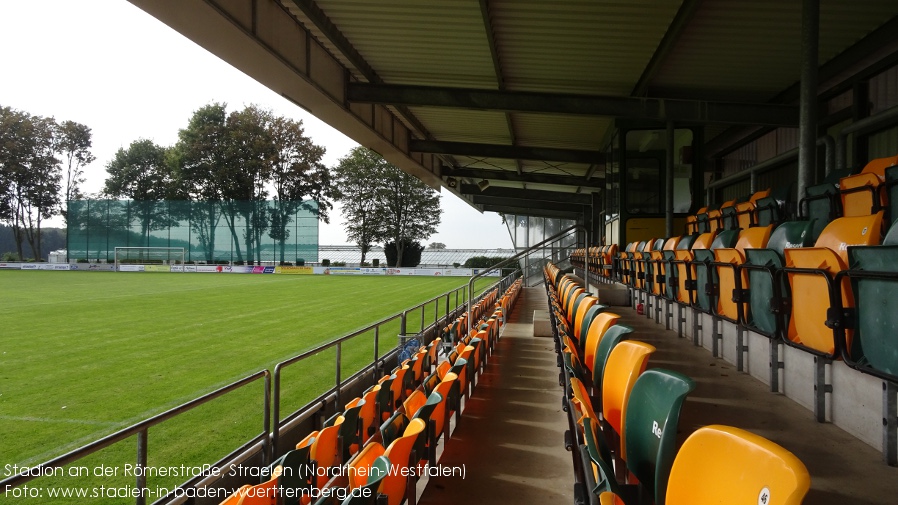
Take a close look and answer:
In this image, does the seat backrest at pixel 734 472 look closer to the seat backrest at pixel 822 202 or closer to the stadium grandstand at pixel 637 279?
the stadium grandstand at pixel 637 279

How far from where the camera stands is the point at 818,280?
90.5 inches

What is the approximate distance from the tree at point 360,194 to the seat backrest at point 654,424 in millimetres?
38643

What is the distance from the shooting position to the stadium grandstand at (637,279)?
1.83 metres

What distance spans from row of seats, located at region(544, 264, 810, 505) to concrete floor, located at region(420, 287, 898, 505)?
433 mm

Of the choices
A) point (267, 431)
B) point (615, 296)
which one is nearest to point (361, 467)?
point (267, 431)

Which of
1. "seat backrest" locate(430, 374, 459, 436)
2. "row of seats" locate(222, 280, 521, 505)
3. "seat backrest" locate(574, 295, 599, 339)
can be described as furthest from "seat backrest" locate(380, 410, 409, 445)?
"seat backrest" locate(574, 295, 599, 339)

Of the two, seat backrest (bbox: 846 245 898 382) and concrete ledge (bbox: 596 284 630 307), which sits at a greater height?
seat backrest (bbox: 846 245 898 382)

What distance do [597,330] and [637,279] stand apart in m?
3.26

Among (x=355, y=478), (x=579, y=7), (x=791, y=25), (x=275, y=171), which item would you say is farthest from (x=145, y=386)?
(x=275, y=171)

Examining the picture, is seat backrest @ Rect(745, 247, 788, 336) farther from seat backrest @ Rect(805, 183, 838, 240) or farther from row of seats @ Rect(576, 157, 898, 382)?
seat backrest @ Rect(805, 183, 838, 240)

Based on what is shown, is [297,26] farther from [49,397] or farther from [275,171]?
[275,171]

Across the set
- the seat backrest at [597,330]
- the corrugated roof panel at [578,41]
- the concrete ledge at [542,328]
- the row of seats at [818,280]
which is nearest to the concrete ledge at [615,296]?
the concrete ledge at [542,328]

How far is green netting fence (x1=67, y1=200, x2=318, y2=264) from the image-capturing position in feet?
111

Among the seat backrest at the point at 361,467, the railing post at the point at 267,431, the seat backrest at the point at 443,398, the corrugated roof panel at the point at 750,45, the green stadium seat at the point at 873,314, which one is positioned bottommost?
the railing post at the point at 267,431
